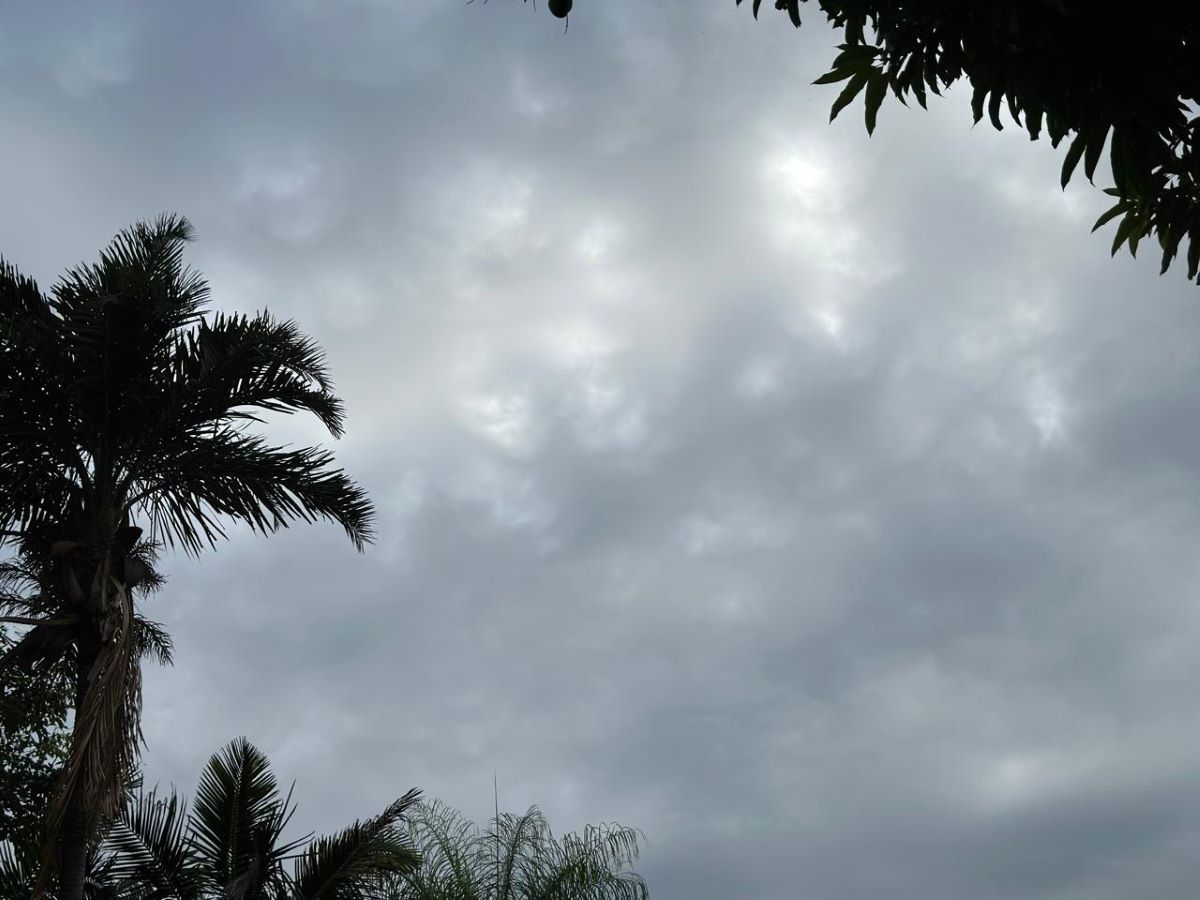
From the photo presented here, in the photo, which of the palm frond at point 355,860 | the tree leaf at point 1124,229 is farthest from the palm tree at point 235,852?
the tree leaf at point 1124,229

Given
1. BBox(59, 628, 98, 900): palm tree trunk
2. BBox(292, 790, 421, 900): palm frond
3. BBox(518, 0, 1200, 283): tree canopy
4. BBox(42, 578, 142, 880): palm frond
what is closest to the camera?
BBox(518, 0, 1200, 283): tree canopy

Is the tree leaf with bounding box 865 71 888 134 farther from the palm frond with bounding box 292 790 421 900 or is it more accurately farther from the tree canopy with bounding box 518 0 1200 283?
the palm frond with bounding box 292 790 421 900

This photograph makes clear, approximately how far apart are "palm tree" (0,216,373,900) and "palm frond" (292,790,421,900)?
2.60 metres

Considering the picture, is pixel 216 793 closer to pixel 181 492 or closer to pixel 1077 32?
pixel 181 492

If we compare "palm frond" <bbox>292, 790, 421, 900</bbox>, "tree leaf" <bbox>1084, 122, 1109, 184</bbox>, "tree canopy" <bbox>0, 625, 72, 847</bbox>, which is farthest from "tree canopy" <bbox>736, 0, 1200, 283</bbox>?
"tree canopy" <bbox>0, 625, 72, 847</bbox>

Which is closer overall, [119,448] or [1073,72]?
[1073,72]

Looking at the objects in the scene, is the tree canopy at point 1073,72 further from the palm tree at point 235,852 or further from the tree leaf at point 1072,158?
the palm tree at point 235,852

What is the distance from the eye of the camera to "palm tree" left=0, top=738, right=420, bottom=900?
12.6 m

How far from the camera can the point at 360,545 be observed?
40.3 feet

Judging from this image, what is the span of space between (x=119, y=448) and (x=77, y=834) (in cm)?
352

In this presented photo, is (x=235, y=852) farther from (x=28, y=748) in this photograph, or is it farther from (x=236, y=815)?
(x=28, y=748)

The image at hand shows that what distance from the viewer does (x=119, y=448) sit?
1141 cm

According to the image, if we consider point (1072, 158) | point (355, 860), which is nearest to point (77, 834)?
point (355, 860)

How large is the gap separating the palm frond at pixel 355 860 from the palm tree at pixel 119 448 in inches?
102
